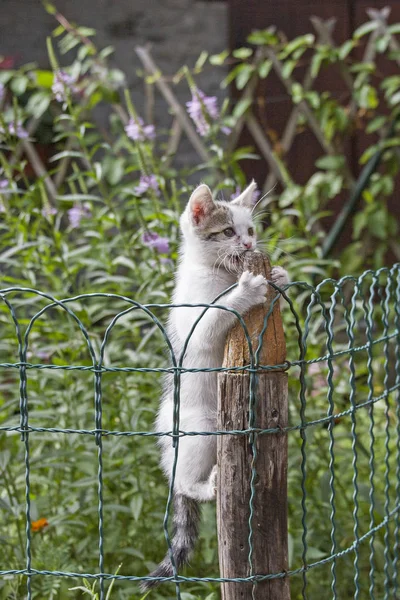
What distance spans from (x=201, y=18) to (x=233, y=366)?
16.4 feet

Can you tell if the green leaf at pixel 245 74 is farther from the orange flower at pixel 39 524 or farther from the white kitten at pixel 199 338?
the orange flower at pixel 39 524

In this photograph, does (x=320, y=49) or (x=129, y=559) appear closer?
(x=129, y=559)

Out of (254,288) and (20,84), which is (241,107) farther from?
(254,288)

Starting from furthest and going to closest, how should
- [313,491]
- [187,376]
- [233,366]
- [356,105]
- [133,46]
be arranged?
[133,46] → [356,105] → [313,491] → [187,376] → [233,366]

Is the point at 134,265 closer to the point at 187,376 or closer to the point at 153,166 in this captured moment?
the point at 153,166

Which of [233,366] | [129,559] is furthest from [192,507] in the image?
[129,559]

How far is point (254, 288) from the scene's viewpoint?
2.24 m

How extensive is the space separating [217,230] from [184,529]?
95cm

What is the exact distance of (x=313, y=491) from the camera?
3750 millimetres

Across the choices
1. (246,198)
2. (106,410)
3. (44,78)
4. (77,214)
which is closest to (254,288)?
(246,198)

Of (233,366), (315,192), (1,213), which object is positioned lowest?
(233,366)

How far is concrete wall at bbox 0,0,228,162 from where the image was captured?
664cm

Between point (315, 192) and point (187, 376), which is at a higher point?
point (315, 192)

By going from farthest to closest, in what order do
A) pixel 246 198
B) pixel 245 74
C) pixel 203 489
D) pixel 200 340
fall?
1. pixel 245 74
2. pixel 246 198
3. pixel 203 489
4. pixel 200 340
